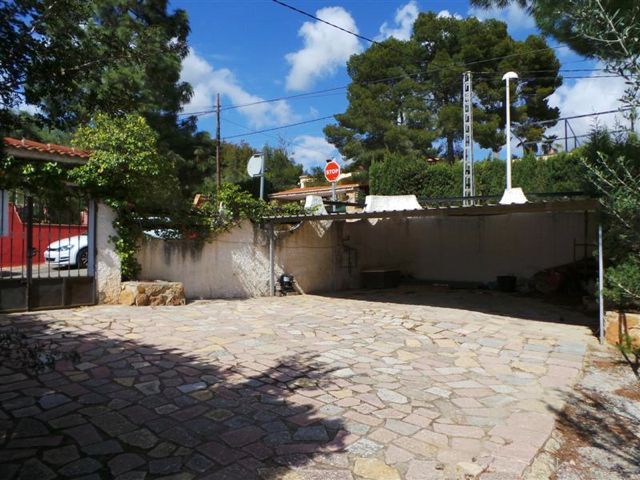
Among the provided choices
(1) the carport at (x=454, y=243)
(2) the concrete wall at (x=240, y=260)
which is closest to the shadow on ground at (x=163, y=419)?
(2) the concrete wall at (x=240, y=260)

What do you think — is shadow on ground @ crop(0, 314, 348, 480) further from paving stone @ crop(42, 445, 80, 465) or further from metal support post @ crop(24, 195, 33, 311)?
metal support post @ crop(24, 195, 33, 311)

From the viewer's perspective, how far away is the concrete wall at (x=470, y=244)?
1331cm

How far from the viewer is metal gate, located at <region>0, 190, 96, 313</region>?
7945 millimetres

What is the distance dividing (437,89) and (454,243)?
1283 centimetres

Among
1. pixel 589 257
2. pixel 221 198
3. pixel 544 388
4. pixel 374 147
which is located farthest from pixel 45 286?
pixel 374 147

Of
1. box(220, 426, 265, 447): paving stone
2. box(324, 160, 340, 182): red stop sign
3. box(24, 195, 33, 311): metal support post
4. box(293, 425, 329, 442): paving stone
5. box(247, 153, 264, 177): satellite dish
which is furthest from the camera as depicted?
box(324, 160, 340, 182): red stop sign

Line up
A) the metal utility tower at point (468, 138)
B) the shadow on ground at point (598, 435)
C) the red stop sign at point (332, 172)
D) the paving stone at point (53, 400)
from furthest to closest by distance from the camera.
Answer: the metal utility tower at point (468, 138) → the red stop sign at point (332, 172) → the paving stone at point (53, 400) → the shadow on ground at point (598, 435)

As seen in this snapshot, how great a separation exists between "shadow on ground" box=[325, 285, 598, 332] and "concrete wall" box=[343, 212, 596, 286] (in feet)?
4.21

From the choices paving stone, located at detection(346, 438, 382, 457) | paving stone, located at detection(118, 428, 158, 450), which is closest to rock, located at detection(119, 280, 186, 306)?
paving stone, located at detection(118, 428, 158, 450)

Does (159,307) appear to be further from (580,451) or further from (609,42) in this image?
(609,42)

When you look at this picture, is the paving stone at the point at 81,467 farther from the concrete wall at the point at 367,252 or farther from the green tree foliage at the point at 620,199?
the concrete wall at the point at 367,252

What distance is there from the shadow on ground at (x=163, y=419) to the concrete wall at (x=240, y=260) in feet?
15.1

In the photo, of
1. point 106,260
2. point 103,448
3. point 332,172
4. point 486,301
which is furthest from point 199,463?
point 332,172

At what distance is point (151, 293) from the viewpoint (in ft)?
29.9
